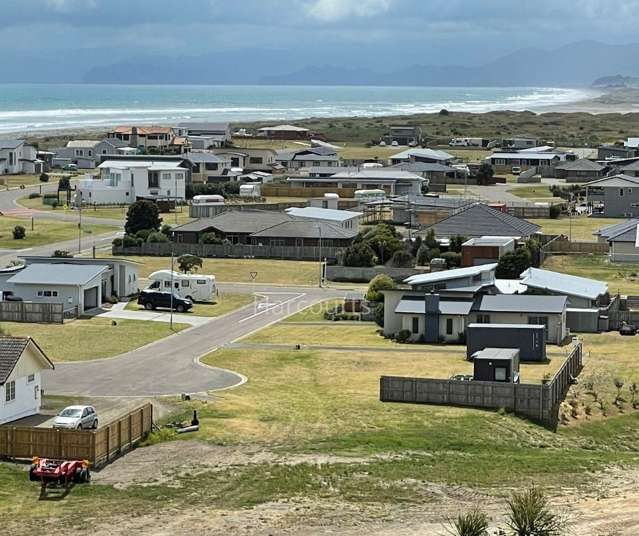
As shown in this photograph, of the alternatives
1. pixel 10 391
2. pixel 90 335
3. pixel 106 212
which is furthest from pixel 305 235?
pixel 10 391

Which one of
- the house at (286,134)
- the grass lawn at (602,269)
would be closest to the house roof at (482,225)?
the grass lawn at (602,269)

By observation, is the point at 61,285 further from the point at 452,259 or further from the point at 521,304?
the point at 452,259

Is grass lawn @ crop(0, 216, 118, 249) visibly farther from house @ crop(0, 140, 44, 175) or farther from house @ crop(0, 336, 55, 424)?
house @ crop(0, 336, 55, 424)

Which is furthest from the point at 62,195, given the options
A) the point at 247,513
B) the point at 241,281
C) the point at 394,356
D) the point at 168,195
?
the point at 247,513

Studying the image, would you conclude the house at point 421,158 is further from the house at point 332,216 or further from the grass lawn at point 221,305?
the grass lawn at point 221,305

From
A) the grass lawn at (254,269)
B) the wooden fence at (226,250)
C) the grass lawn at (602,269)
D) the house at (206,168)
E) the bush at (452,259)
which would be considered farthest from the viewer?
the house at (206,168)

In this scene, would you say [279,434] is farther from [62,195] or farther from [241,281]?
[62,195]
